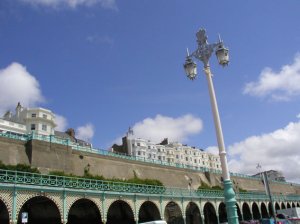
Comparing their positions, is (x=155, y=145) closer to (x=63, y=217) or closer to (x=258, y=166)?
(x=258, y=166)

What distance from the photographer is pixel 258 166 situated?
2141 inches

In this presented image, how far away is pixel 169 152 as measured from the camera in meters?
108

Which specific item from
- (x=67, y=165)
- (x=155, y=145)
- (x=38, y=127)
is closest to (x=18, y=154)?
(x=67, y=165)

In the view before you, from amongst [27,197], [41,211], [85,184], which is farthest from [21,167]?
[27,197]

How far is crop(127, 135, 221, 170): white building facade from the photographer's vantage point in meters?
98.3

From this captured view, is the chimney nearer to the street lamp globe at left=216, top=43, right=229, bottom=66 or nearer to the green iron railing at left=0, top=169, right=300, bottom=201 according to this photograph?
the green iron railing at left=0, top=169, right=300, bottom=201

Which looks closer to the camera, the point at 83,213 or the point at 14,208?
the point at 14,208

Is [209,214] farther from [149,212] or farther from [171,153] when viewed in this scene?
[171,153]

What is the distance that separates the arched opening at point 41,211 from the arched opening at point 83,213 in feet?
5.66

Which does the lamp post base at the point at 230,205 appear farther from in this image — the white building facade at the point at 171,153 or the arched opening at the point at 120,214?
the white building facade at the point at 171,153

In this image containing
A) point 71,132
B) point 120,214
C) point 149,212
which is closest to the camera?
point 149,212

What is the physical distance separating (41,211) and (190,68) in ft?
77.4

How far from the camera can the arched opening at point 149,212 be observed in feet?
117

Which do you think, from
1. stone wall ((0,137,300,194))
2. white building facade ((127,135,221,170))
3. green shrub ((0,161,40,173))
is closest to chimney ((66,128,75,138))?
white building facade ((127,135,221,170))
